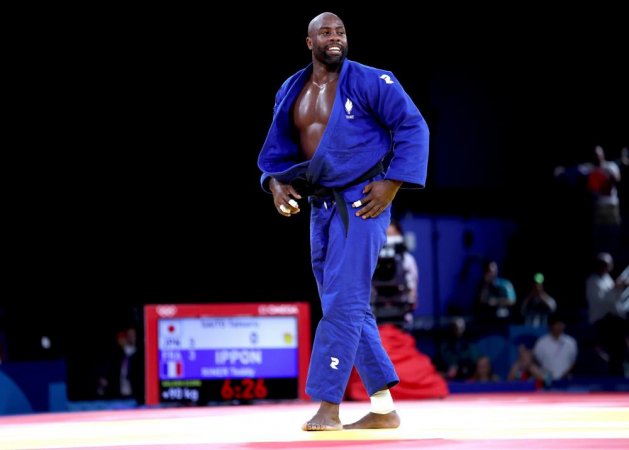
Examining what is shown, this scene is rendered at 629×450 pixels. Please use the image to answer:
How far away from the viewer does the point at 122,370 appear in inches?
305

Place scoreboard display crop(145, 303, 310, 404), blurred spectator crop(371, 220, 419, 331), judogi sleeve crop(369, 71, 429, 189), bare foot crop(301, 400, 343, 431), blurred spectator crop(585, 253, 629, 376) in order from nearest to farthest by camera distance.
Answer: bare foot crop(301, 400, 343, 431) < judogi sleeve crop(369, 71, 429, 189) < scoreboard display crop(145, 303, 310, 404) < blurred spectator crop(371, 220, 419, 331) < blurred spectator crop(585, 253, 629, 376)

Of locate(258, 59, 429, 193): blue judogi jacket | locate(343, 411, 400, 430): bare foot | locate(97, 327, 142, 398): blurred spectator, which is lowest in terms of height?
locate(97, 327, 142, 398): blurred spectator

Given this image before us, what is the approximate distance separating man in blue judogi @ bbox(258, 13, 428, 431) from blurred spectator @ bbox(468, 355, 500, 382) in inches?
211

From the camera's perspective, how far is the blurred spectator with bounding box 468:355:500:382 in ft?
27.3

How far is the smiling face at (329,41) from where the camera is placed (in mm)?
3201

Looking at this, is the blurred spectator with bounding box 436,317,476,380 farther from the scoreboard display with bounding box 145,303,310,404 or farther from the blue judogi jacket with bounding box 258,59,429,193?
the blue judogi jacket with bounding box 258,59,429,193

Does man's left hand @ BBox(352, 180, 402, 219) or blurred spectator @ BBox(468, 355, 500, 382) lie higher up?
man's left hand @ BBox(352, 180, 402, 219)

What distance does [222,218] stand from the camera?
28.6ft

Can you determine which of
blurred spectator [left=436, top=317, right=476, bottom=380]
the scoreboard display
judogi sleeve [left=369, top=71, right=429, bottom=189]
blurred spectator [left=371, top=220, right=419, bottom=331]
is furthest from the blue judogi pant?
blurred spectator [left=436, top=317, right=476, bottom=380]

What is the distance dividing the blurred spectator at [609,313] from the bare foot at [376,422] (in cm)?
583

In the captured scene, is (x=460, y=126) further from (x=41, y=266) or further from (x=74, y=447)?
(x=74, y=447)

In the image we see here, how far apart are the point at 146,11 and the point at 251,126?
4.67ft

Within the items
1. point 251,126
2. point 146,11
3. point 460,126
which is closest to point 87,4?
point 146,11

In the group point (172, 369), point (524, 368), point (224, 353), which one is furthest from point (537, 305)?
point (172, 369)
